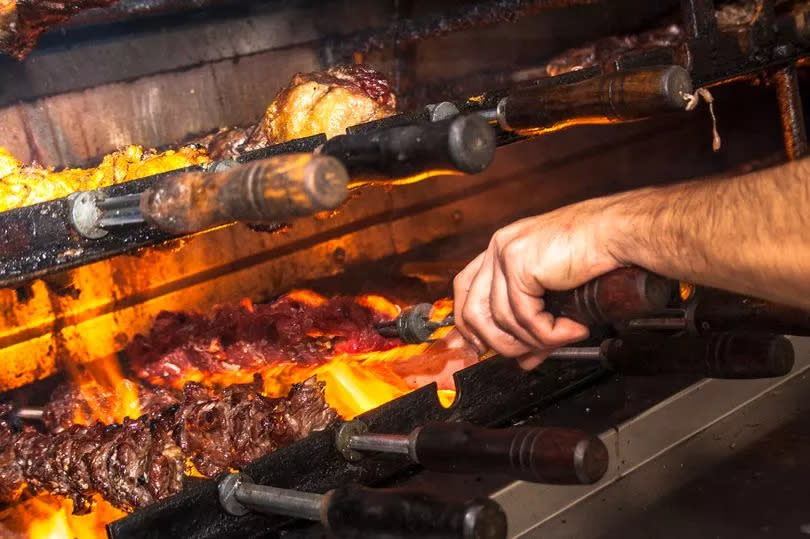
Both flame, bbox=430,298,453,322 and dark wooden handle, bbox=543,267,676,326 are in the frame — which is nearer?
dark wooden handle, bbox=543,267,676,326

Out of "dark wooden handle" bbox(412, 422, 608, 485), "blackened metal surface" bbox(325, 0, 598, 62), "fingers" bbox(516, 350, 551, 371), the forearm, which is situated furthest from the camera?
"blackened metal surface" bbox(325, 0, 598, 62)

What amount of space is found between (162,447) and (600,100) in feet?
5.62

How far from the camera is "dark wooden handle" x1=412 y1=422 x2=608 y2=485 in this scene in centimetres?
210

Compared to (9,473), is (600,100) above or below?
above

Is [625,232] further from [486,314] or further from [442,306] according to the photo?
[442,306]

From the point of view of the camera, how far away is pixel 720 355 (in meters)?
2.74

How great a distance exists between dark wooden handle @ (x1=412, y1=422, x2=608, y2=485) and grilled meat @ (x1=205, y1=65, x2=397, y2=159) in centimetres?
126

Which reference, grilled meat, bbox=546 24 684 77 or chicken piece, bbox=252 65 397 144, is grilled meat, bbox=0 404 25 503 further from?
grilled meat, bbox=546 24 684 77

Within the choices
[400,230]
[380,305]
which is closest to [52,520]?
[380,305]

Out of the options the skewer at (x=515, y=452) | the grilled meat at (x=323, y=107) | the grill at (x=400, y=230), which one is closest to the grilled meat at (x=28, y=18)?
the grill at (x=400, y=230)

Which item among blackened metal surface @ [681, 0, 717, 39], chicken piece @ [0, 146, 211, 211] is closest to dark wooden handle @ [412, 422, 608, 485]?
chicken piece @ [0, 146, 211, 211]

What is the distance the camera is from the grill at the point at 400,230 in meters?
2.15

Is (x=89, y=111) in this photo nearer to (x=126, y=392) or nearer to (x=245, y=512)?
(x=126, y=392)

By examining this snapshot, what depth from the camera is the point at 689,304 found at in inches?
130
